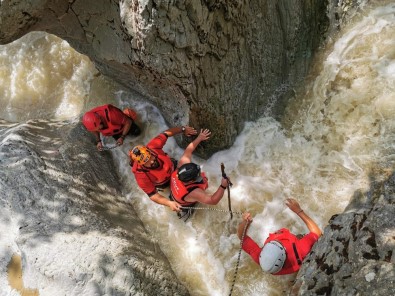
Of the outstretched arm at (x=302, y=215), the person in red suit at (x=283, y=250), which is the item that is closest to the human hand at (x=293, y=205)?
the outstretched arm at (x=302, y=215)

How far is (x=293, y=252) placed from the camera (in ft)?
14.5

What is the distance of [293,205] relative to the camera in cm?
502

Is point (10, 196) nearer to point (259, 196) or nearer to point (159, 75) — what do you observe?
point (159, 75)

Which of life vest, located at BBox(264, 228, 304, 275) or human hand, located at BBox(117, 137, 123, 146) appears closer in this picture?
life vest, located at BBox(264, 228, 304, 275)

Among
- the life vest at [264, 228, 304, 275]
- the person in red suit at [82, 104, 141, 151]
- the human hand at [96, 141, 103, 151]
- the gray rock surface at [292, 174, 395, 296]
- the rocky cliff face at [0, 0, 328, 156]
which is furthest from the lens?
the human hand at [96, 141, 103, 151]

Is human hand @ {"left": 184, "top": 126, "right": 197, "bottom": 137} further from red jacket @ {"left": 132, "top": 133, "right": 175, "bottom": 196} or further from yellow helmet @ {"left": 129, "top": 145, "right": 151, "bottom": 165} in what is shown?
yellow helmet @ {"left": 129, "top": 145, "right": 151, "bottom": 165}

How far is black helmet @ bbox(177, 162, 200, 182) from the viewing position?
15.7 feet

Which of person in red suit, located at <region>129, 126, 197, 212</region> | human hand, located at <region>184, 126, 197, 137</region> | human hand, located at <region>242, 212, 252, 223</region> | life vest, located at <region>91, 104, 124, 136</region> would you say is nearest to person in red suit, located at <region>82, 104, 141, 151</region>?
life vest, located at <region>91, 104, 124, 136</region>

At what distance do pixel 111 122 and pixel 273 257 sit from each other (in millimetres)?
3433

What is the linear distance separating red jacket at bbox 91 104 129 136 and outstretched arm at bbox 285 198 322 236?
3.08m

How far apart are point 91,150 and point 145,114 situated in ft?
3.95

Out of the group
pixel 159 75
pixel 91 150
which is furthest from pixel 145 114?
pixel 159 75

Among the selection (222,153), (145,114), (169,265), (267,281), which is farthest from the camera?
(145,114)

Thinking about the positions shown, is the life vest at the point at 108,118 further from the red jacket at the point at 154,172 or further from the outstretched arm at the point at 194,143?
the outstretched arm at the point at 194,143
